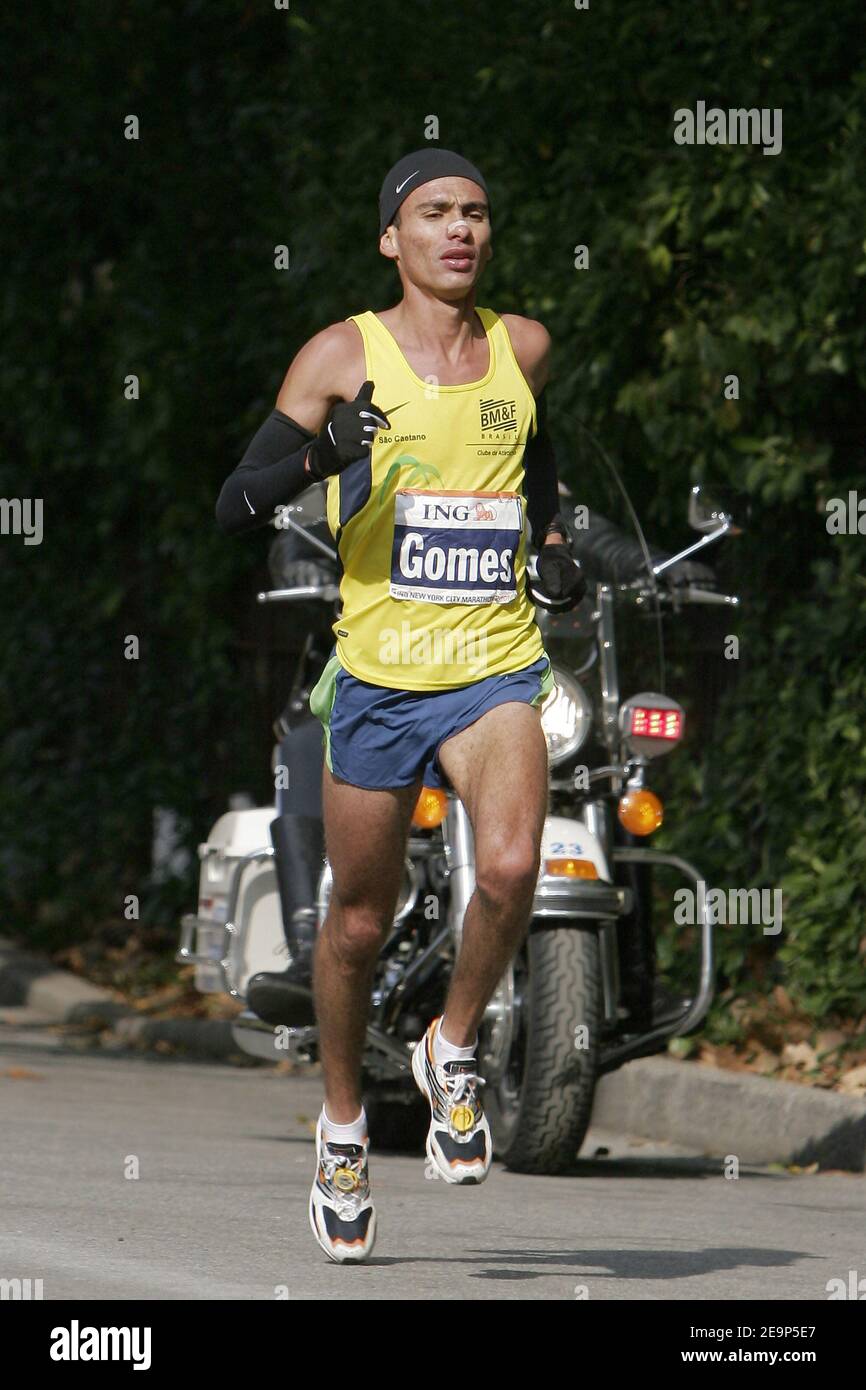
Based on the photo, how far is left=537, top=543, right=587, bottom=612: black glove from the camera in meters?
5.51

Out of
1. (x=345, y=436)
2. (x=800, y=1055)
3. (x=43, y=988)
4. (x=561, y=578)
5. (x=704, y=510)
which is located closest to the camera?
(x=345, y=436)

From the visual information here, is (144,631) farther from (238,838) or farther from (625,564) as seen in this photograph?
(625,564)

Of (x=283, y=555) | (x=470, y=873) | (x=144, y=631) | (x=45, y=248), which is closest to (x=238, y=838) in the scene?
(x=283, y=555)

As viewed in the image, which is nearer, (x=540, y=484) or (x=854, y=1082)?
(x=540, y=484)

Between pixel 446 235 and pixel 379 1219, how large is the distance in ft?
7.29

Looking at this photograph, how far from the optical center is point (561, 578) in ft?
18.1

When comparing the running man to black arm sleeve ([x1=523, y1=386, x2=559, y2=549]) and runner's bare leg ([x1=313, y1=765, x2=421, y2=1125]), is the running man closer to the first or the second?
runner's bare leg ([x1=313, y1=765, x2=421, y2=1125])

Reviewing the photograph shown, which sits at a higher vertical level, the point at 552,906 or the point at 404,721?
the point at 404,721

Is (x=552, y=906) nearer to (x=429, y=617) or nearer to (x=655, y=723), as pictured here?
(x=655, y=723)

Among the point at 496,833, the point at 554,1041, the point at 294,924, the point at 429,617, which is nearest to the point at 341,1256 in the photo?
the point at 496,833

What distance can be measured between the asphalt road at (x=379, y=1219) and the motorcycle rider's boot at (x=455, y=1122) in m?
0.21

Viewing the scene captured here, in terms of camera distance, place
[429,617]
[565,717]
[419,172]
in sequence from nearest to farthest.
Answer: [429,617] < [419,172] < [565,717]

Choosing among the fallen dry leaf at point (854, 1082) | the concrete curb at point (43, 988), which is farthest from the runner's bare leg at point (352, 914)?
the concrete curb at point (43, 988)

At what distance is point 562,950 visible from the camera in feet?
22.8
